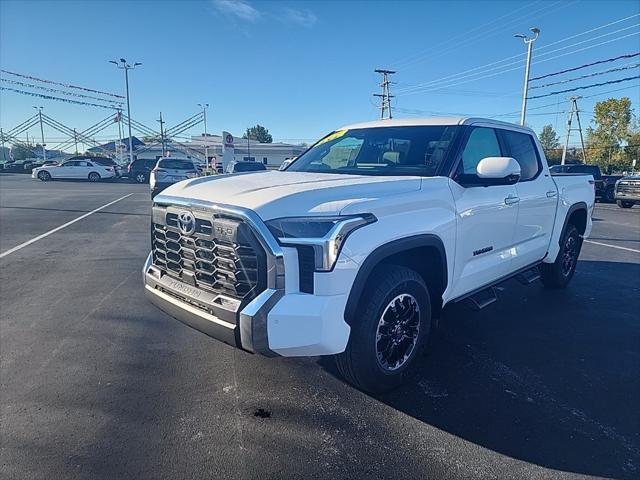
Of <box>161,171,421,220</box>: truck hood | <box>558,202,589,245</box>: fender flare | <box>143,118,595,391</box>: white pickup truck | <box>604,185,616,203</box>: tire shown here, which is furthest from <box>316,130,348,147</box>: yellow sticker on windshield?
<box>604,185,616,203</box>: tire

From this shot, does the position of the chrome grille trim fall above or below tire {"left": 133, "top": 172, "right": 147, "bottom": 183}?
below

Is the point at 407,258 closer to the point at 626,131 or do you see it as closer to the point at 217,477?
the point at 217,477

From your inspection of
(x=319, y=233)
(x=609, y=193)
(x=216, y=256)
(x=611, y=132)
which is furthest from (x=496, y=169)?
(x=611, y=132)

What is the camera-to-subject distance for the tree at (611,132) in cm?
5075

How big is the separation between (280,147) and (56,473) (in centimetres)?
8162

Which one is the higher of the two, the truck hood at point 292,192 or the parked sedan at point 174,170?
the parked sedan at point 174,170

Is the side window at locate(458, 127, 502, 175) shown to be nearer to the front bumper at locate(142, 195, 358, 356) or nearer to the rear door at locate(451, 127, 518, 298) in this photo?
the rear door at locate(451, 127, 518, 298)

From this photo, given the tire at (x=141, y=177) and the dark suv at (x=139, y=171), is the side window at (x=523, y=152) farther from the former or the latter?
the tire at (x=141, y=177)

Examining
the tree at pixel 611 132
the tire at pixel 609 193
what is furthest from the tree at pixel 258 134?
the tire at pixel 609 193

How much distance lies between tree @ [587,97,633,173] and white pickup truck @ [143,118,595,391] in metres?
59.2

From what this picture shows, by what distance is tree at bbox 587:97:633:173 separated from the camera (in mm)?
50747

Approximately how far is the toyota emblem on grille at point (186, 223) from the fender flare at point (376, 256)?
3.69ft

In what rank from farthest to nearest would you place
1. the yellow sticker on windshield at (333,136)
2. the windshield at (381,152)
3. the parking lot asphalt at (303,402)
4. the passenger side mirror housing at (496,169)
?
1. the yellow sticker on windshield at (333,136)
2. the windshield at (381,152)
3. the passenger side mirror housing at (496,169)
4. the parking lot asphalt at (303,402)

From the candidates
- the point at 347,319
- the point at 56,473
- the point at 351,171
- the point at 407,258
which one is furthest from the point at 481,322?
the point at 56,473
